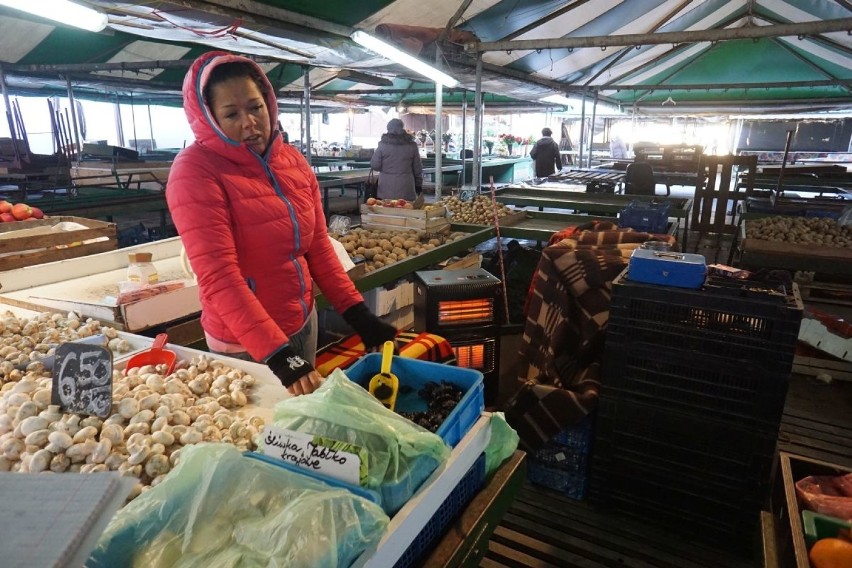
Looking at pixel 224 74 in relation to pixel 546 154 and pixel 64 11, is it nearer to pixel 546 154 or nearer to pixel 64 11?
pixel 64 11

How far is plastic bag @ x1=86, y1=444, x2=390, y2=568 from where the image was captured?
847 mm

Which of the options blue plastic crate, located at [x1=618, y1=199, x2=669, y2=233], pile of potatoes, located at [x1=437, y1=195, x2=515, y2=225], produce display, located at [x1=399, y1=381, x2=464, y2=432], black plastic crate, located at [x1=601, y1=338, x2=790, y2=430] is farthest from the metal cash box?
pile of potatoes, located at [x1=437, y1=195, x2=515, y2=225]

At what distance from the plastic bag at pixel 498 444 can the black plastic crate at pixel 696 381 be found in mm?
1088

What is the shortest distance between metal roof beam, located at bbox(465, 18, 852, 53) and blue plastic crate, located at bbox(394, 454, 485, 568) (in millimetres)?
6334

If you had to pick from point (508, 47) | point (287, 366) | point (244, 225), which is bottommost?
point (287, 366)

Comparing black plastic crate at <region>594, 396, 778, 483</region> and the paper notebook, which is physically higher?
the paper notebook

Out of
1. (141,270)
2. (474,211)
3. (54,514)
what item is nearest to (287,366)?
(54,514)

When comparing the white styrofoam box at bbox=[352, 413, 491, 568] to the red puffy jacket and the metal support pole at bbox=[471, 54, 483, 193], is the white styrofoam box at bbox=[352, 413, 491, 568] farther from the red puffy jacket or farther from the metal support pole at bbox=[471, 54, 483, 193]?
the metal support pole at bbox=[471, 54, 483, 193]

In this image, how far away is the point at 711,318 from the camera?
2.29 meters

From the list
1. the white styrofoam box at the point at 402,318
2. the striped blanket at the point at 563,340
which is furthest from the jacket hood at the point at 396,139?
the striped blanket at the point at 563,340

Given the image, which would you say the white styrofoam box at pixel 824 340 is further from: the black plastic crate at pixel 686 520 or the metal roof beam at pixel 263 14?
the metal roof beam at pixel 263 14

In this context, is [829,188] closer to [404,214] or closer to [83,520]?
[404,214]

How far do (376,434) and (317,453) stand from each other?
12cm

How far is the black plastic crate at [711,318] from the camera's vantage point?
7.02 ft
